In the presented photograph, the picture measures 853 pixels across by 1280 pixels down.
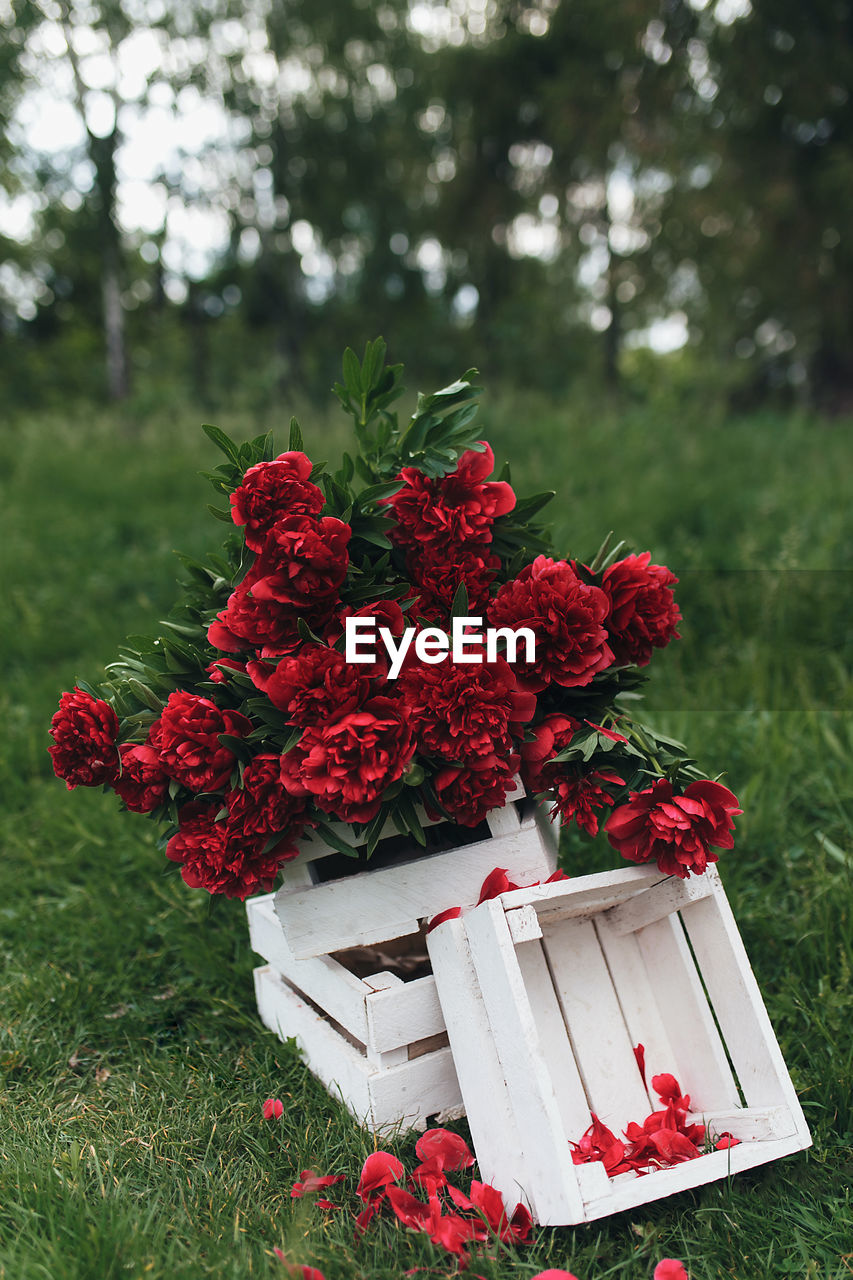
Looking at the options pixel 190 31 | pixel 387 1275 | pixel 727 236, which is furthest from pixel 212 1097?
pixel 190 31

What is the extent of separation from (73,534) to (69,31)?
11.3 metres

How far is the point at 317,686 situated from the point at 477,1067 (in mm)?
704

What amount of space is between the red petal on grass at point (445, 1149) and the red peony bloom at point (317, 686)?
2.57ft

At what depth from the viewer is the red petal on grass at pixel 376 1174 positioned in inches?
55.9

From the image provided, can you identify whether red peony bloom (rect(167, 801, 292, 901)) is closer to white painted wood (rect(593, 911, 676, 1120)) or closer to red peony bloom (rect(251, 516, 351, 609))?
red peony bloom (rect(251, 516, 351, 609))

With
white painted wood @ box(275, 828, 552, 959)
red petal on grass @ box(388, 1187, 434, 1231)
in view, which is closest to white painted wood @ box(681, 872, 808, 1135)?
white painted wood @ box(275, 828, 552, 959)

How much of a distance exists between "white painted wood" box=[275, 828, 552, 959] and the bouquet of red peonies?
0.08 metres

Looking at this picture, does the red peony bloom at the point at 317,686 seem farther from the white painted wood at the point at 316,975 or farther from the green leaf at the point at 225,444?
the white painted wood at the point at 316,975

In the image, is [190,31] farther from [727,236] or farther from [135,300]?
[135,300]

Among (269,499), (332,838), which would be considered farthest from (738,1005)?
(269,499)

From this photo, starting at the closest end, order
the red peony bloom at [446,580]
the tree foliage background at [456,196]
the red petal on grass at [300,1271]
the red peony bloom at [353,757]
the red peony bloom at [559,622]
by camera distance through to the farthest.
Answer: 1. the red petal on grass at [300,1271]
2. the red peony bloom at [353,757]
3. the red peony bloom at [559,622]
4. the red peony bloom at [446,580]
5. the tree foliage background at [456,196]

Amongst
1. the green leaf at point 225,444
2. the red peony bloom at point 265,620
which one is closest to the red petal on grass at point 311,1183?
the red peony bloom at point 265,620

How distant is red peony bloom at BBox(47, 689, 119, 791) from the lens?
1476mm

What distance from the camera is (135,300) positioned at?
24875 millimetres
